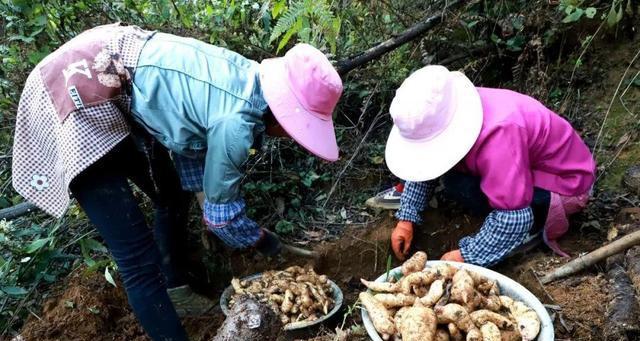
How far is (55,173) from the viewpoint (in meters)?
2.07

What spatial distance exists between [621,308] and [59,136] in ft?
7.24

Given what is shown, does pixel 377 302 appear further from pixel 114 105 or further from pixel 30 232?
pixel 30 232

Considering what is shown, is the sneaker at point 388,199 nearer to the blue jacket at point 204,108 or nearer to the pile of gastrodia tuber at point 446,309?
the pile of gastrodia tuber at point 446,309

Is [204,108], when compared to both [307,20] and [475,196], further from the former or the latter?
[475,196]

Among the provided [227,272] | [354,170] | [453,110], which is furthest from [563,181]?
[227,272]

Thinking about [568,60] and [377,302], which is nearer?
[377,302]

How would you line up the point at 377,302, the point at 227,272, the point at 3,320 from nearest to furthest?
the point at 377,302 → the point at 3,320 → the point at 227,272

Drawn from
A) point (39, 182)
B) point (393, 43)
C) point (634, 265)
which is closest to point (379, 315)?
point (634, 265)

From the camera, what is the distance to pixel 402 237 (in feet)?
9.18

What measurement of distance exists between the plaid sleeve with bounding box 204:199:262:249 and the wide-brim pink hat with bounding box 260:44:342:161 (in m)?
0.39

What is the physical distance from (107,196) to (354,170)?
5.80 ft

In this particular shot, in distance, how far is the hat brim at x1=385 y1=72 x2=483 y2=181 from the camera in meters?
2.25

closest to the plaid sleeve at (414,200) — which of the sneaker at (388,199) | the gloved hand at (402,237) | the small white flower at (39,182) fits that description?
the gloved hand at (402,237)

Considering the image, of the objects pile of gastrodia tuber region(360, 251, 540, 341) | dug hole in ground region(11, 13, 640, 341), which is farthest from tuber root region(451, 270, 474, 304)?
dug hole in ground region(11, 13, 640, 341)
